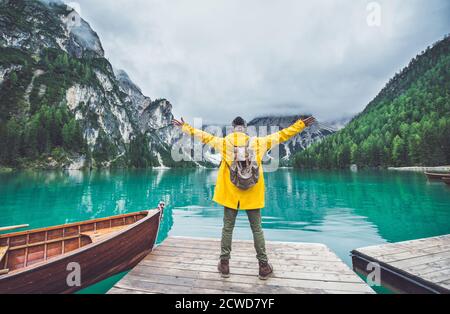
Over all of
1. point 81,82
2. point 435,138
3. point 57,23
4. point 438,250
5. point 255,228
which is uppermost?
point 57,23

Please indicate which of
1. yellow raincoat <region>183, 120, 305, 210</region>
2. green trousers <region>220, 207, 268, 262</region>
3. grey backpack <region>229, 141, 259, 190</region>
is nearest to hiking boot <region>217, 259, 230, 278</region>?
green trousers <region>220, 207, 268, 262</region>

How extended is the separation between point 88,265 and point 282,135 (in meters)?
5.55

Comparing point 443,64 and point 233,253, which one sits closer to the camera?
point 233,253

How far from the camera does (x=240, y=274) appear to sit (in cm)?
514

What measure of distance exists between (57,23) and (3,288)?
810 ft

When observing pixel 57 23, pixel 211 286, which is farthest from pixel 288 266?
pixel 57 23

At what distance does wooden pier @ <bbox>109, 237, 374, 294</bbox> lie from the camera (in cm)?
455

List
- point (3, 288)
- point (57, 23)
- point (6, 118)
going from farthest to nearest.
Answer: point (57, 23) → point (6, 118) → point (3, 288)

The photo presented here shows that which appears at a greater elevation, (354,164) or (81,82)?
(81,82)

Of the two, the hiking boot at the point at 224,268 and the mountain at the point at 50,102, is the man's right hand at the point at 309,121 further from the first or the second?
the mountain at the point at 50,102

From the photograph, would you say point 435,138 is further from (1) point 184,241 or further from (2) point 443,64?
(2) point 443,64

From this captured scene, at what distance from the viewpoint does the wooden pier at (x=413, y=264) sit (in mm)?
5242

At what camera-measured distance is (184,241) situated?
760 cm

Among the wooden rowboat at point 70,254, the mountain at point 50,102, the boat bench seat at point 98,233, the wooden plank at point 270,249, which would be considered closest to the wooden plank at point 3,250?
the wooden rowboat at point 70,254
